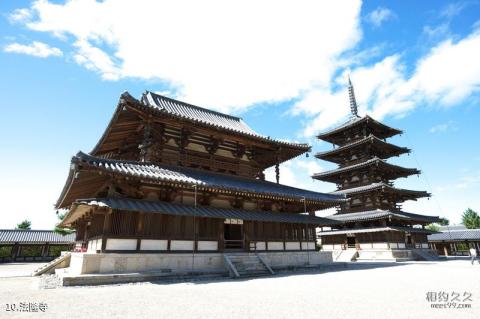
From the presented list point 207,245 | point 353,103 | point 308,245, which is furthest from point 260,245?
point 353,103

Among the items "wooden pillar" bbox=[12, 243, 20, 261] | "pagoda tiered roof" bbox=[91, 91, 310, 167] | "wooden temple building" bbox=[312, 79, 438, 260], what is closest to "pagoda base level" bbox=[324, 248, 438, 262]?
"wooden temple building" bbox=[312, 79, 438, 260]

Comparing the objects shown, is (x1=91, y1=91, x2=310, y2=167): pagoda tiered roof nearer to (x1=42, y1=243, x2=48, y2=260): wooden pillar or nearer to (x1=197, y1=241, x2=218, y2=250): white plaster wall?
(x1=197, y1=241, x2=218, y2=250): white plaster wall

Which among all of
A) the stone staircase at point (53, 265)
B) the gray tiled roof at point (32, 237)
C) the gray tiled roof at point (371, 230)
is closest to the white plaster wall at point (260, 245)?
the stone staircase at point (53, 265)

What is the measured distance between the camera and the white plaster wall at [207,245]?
49.3 ft

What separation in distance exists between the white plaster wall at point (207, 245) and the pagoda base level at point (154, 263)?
43cm

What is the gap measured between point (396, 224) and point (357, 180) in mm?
7114

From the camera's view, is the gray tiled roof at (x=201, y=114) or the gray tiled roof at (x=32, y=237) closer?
the gray tiled roof at (x=201, y=114)

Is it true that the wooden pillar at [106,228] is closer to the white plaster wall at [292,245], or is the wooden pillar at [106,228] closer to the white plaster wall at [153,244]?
the white plaster wall at [153,244]

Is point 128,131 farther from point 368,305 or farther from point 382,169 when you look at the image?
point 382,169

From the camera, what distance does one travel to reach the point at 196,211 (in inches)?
570

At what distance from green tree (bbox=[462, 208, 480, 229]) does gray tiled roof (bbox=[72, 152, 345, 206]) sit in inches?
2173

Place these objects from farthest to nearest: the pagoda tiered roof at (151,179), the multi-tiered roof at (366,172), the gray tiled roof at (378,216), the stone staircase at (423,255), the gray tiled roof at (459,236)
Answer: the gray tiled roof at (459,236)
the multi-tiered roof at (366,172)
the stone staircase at (423,255)
the gray tiled roof at (378,216)
the pagoda tiered roof at (151,179)

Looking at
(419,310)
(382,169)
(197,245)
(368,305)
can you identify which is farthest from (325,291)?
(382,169)

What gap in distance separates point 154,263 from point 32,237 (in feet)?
119
